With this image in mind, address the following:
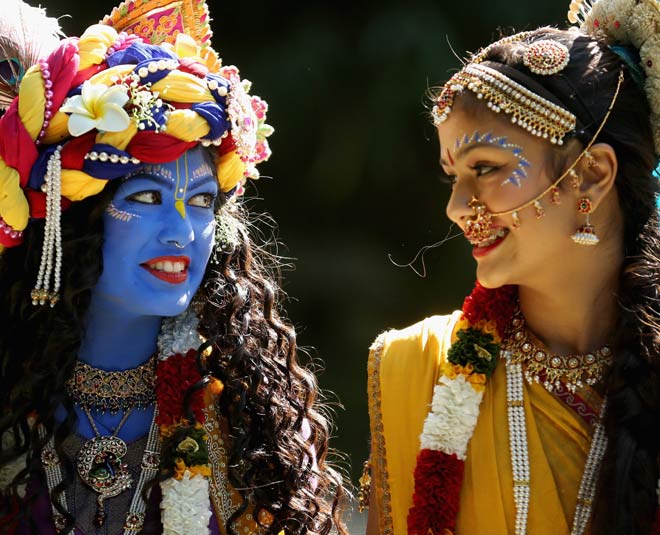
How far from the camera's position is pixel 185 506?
9.44 ft

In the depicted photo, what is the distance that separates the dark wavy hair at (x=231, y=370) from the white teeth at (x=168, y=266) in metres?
0.15

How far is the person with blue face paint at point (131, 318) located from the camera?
9.39ft

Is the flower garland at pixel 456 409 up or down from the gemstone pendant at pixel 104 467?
up

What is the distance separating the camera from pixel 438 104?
2.90m

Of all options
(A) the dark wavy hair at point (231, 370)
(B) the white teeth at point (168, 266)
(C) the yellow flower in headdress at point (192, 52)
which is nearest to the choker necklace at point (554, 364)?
(A) the dark wavy hair at point (231, 370)

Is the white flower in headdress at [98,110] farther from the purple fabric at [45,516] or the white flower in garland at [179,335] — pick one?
the purple fabric at [45,516]

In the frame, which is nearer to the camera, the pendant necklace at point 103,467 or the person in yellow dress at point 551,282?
the person in yellow dress at point 551,282

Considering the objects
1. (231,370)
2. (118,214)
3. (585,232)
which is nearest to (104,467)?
(231,370)

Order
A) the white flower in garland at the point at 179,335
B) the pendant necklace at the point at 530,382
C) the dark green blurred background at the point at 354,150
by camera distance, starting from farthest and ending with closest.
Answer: the dark green blurred background at the point at 354,150, the white flower in garland at the point at 179,335, the pendant necklace at the point at 530,382

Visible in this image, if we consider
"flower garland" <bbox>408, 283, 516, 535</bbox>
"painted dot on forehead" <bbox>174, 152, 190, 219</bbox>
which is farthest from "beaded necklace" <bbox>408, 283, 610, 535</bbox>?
"painted dot on forehead" <bbox>174, 152, 190, 219</bbox>

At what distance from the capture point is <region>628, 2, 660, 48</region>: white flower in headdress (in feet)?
9.16

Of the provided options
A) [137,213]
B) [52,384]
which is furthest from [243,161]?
[52,384]

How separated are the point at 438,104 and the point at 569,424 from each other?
0.88 metres

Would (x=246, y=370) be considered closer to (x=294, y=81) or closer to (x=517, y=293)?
(x=517, y=293)
